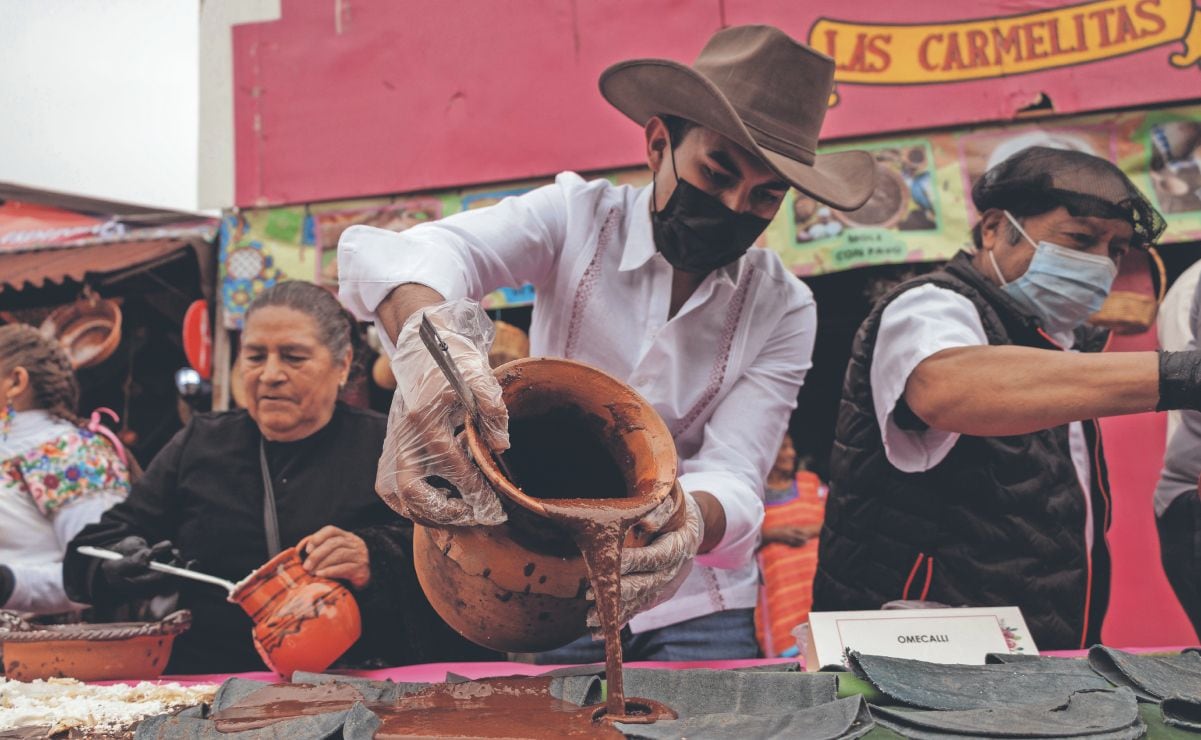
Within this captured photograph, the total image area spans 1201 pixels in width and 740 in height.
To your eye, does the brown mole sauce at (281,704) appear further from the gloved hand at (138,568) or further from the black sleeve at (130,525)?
the black sleeve at (130,525)

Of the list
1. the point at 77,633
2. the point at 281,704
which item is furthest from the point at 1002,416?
the point at 77,633

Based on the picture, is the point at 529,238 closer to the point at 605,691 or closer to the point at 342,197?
the point at 605,691

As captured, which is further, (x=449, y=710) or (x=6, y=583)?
(x=6, y=583)

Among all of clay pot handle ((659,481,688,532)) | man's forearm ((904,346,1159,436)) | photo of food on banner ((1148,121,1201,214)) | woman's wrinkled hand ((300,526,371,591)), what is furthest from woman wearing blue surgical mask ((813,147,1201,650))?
photo of food on banner ((1148,121,1201,214))

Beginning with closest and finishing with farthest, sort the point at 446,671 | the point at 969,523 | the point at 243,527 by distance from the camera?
the point at 446,671, the point at 969,523, the point at 243,527

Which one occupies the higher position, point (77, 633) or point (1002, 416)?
point (1002, 416)

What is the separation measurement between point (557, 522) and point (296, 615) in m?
0.88

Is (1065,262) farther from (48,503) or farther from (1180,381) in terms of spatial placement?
(48,503)

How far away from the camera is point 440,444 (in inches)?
53.8

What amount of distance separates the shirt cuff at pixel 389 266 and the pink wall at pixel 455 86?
Result: 2.53m

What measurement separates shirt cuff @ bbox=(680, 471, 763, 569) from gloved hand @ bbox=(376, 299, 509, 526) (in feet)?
2.16

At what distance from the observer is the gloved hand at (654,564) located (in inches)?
58.1

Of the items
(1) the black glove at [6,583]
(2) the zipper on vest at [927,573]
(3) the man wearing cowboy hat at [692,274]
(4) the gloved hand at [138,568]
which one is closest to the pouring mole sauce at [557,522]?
(3) the man wearing cowboy hat at [692,274]

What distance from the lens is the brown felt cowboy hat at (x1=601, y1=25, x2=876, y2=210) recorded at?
193 cm
